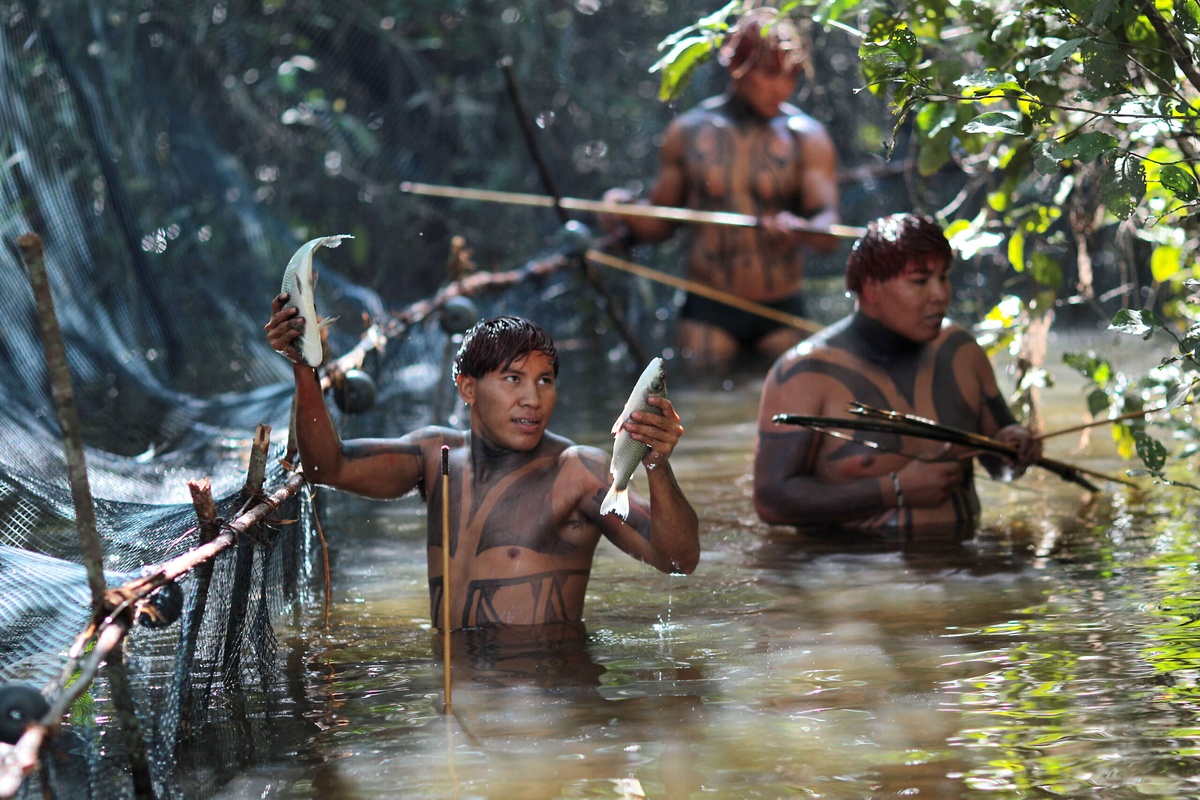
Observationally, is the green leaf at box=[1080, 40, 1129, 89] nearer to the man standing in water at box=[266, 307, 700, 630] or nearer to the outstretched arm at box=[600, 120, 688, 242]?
the man standing in water at box=[266, 307, 700, 630]

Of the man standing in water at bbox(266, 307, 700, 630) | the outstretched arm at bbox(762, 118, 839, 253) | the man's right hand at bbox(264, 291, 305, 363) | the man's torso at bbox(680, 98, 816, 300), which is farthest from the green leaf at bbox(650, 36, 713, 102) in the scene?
the man's torso at bbox(680, 98, 816, 300)

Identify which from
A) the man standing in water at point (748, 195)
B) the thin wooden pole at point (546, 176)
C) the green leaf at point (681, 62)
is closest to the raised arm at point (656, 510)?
the green leaf at point (681, 62)

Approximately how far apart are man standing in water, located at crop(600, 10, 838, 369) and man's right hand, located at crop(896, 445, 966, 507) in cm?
379

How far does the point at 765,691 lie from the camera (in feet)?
11.0

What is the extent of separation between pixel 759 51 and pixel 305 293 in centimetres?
542

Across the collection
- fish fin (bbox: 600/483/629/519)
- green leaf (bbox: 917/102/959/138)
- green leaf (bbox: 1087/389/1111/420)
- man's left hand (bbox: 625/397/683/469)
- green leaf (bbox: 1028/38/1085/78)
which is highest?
green leaf (bbox: 917/102/959/138)

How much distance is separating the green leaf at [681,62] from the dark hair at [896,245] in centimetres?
81

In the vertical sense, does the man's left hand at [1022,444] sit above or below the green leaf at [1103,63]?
below

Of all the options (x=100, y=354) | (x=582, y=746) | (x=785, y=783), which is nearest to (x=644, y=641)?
(x=582, y=746)

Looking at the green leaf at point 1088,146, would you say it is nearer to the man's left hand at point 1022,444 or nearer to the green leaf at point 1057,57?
the green leaf at point 1057,57

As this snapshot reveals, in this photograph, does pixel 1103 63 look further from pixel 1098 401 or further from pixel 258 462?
pixel 258 462

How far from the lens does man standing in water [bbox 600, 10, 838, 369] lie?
8805mm

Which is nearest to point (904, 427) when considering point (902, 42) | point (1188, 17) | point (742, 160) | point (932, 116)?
point (932, 116)

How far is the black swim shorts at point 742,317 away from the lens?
30.9 ft
